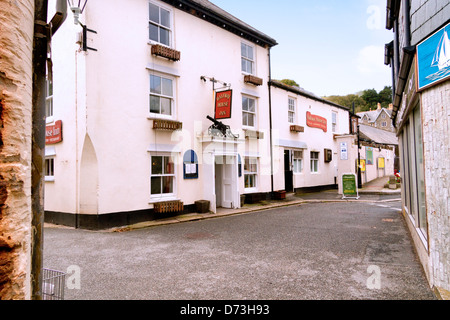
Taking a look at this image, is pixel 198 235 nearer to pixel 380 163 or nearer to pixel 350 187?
pixel 350 187

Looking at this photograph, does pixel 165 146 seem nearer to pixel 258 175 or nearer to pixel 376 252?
pixel 258 175

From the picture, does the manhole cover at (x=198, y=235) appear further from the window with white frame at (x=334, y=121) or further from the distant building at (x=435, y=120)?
the window with white frame at (x=334, y=121)

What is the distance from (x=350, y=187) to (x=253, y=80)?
777cm

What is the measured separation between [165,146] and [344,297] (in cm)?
800

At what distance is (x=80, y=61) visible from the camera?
9.04 meters

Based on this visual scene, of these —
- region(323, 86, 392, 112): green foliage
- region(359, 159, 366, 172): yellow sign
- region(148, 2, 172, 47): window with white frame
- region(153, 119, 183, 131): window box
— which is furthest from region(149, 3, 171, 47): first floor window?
region(323, 86, 392, 112): green foliage

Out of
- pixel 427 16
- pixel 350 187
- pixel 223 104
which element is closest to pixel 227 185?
pixel 223 104

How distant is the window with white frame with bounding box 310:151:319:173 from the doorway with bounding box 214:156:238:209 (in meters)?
8.41

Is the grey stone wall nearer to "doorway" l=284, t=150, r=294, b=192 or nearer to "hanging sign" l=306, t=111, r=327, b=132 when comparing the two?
"doorway" l=284, t=150, r=294, b=192

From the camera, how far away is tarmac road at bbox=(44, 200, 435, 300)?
4.11 meters

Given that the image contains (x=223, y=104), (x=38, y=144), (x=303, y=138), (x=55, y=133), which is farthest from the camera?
(x=303, y=138)

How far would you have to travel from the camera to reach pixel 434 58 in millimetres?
3977

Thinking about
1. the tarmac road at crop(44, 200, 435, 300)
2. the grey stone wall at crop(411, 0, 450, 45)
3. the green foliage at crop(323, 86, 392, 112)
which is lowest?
the tarmac road at crop(44, 200, 435, 300)
